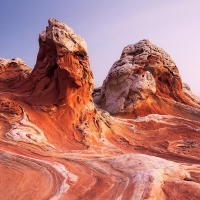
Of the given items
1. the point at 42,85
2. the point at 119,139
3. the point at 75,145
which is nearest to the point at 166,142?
the point at 119,139

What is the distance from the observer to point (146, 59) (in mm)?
18516

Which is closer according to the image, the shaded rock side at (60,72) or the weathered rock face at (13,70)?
the shaded rock side at (60,72)

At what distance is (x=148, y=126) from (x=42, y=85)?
→ 20.4 feet

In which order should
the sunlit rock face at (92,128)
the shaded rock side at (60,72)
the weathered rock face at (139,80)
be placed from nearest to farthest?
the sunlit rock face at (92,128) < the shaded rock side at (60,72) < the weathered rock face at (139,80)

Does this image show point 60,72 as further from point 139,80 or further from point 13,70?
point 139,80

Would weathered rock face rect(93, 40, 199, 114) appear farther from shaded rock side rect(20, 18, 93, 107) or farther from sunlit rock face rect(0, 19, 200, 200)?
shaded rock side rect(20, 18, 93, 107)

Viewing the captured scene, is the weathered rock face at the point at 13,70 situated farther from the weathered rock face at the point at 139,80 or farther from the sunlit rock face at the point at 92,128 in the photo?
the weathered rock face at the point at 139,80

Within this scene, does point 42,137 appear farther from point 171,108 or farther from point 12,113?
point 171,108

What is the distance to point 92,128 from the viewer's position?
12.0m

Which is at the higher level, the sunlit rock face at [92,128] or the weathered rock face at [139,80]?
the weathered rock face at [139,80]

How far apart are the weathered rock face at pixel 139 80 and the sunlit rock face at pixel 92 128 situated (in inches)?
2.6

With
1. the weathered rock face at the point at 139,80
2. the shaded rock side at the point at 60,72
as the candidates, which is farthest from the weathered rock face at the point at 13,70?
the weathered rock face at the point at 139,80

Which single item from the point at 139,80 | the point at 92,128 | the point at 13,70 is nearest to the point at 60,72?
the point at 92,128

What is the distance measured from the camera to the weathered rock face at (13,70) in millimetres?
15772
